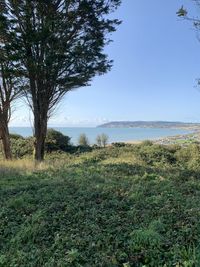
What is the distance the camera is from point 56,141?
20.7 metres

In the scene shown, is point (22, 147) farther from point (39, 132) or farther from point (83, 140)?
→ point (83, 140)

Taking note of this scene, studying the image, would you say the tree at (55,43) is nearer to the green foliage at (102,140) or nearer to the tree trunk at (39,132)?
the tree trunk at (39,132)

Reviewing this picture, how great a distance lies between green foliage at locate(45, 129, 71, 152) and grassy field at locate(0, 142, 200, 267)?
13.5m

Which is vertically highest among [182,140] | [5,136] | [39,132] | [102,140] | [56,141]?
[39,132]

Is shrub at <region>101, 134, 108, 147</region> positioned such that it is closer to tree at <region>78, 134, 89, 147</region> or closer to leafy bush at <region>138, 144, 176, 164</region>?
tree at <region>78, 134, 89, 147</region>

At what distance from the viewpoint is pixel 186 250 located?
354 centimetres

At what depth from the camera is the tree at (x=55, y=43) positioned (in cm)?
1202

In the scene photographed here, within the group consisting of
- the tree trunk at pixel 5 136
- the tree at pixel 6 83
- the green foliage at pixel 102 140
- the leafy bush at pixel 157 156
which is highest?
the tree at pixel 6 83

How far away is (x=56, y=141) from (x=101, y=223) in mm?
16616

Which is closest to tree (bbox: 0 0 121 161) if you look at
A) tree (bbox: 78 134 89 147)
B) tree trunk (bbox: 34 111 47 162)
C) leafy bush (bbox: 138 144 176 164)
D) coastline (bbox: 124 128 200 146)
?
tree trunk (bbox: 34 111 47 162)

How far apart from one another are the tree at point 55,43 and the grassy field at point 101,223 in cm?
664

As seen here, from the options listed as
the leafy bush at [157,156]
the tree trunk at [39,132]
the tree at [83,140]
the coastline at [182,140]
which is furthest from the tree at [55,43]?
the tree at [83,140]

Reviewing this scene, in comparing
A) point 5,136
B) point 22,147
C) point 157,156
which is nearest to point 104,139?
point 22,147

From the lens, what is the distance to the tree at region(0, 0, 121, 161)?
1202cm
